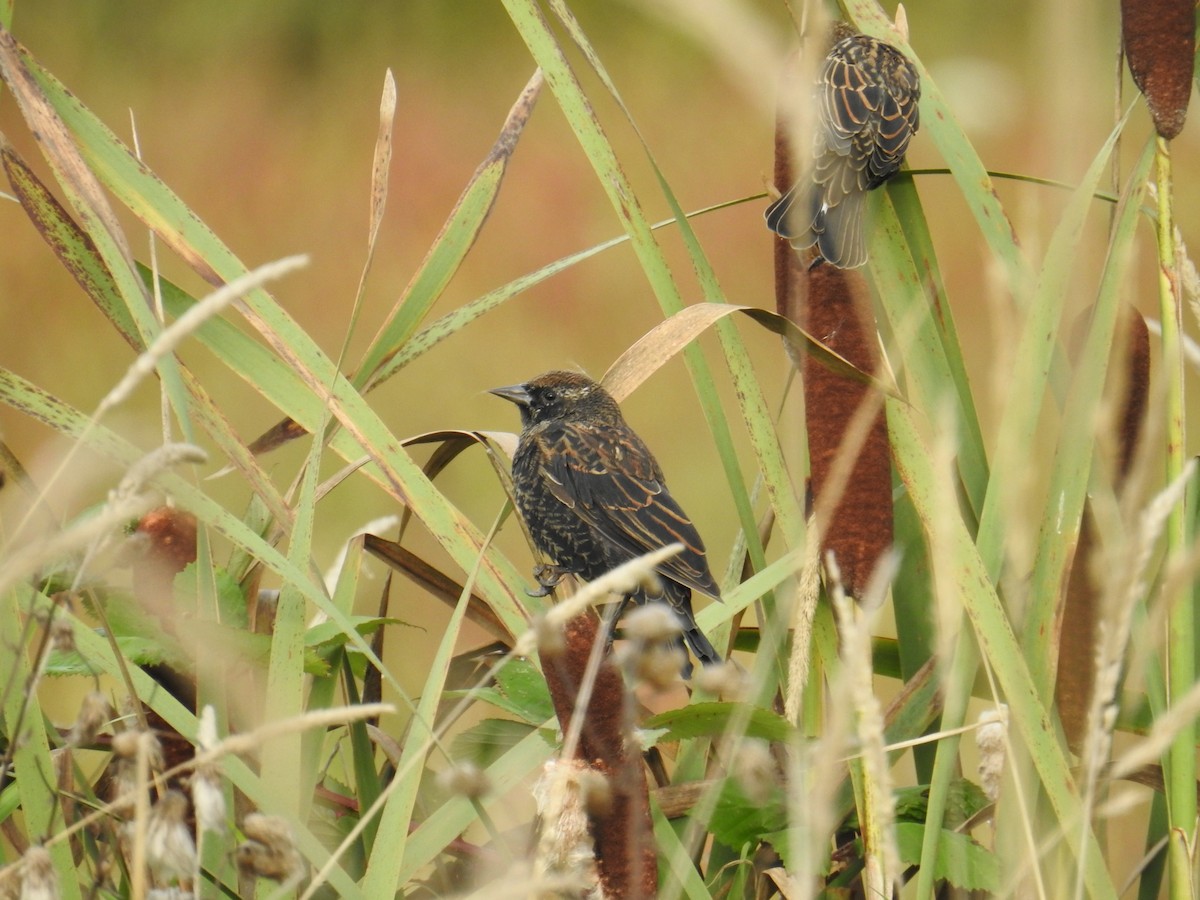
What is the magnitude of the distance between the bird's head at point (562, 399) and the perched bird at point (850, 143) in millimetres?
444

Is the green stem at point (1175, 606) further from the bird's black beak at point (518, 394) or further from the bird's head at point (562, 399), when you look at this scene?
the bird's black beak at point (518, 394)

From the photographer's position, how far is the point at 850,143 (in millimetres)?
1653

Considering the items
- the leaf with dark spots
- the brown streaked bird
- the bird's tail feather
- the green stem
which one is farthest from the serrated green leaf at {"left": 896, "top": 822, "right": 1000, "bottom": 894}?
the leaf with dark spots

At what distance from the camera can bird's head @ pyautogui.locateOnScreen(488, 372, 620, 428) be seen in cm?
187

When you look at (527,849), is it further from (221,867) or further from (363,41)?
(363,41)

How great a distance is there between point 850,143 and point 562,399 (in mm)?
553

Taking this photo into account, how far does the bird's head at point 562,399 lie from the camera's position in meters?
1.87

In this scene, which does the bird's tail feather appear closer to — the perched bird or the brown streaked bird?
the perched bird

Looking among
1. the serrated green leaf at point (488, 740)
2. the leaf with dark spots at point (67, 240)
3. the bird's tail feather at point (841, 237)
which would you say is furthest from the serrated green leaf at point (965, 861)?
the leaf with dark spots at point (67, 240)

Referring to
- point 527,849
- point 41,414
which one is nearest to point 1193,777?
point 527,849

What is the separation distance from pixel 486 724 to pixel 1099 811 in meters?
0.55

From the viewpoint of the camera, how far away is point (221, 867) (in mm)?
953

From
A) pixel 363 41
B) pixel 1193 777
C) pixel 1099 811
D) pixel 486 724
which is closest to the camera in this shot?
pixel 1099 811

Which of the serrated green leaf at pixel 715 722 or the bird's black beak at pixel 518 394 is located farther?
the bird's black beak at pixel 518 394
